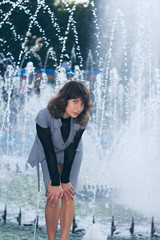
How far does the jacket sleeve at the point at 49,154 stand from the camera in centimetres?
320

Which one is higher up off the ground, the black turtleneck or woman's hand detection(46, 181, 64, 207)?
the black turtleneck

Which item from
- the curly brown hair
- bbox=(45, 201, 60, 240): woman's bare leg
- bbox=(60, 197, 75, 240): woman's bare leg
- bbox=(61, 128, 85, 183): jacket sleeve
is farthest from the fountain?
the curly brown hair

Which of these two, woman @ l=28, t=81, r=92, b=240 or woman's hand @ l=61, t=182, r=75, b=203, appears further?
woman's hand @ l=61, t=182, r=75, b=203

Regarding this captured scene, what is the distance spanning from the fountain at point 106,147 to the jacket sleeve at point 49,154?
0.95 meters

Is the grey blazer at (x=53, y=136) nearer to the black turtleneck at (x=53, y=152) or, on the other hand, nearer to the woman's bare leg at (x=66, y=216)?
the black turtleneck at (x=53, y=152)

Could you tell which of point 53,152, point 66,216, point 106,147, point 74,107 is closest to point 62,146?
point 53,152

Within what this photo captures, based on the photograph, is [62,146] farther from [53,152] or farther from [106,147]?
[106,147]

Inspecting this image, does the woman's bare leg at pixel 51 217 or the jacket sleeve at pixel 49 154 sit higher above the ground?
the jacket sleeve at pixel 49 154

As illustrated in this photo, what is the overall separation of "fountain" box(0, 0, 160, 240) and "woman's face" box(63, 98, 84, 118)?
1371 millimetres

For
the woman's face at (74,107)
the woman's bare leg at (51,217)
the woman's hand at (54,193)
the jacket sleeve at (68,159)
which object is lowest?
the woman's bare leg at (51,217)

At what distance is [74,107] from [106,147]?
8474 millimetres

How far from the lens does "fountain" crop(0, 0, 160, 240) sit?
4922 mm

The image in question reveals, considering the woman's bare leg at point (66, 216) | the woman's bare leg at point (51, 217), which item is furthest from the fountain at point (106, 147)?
the woman's bare leg at point (66, 216)

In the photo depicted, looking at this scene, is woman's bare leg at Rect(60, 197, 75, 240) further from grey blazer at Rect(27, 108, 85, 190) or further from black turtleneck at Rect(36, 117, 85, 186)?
grey blazer at Rect(27, 108, 85, 190)
